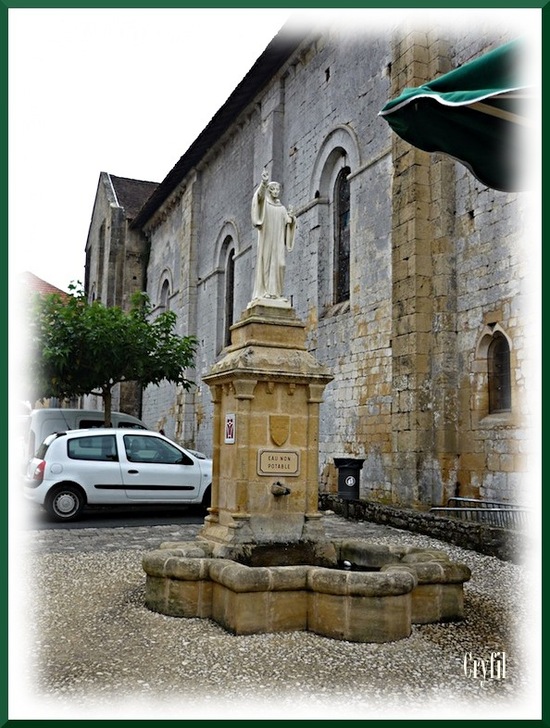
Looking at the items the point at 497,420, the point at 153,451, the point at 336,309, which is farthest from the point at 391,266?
the point at 153,451

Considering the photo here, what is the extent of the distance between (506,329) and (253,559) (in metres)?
5.55

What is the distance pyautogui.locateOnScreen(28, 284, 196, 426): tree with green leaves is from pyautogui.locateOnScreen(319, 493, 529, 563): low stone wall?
643 cm

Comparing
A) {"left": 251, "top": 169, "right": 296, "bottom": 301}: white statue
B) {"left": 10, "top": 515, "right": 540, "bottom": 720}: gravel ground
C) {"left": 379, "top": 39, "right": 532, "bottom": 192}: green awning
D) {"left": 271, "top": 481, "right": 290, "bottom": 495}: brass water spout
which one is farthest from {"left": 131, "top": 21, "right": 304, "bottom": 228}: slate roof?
{"left": 10, "top": 515, "right": 540, "bottom": 720}: gravel ground

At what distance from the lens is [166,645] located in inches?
183

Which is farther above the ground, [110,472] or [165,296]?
[165,296]

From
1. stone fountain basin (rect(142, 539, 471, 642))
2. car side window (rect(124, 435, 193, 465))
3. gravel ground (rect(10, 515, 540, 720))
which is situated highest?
car side window (rect(124, 435, 193, 465))

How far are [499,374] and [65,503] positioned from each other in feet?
22.6

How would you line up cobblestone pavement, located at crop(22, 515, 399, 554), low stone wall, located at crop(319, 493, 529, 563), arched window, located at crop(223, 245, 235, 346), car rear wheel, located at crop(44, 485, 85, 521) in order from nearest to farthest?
low stone wall, located at crop(319, 493, 529, 563) < cobblestone pavement, located at crop(22, 515, 399, 554) < car rear wheel, located at crop(44, 485, 85, 521) < arched window, located at crop(223, 245, 235, 346)

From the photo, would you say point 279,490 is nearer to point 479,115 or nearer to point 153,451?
point 479,115

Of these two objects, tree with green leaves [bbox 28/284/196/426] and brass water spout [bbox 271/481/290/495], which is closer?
brass water spout [bbox 271/481/290/495]

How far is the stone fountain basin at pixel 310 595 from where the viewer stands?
4.82 meters

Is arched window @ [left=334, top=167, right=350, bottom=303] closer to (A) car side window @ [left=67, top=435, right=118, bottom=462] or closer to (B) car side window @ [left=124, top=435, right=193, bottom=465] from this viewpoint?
(B) car side window @ [left=124, top=435, right=193, bottom=465]

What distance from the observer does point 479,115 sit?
12.8 feet

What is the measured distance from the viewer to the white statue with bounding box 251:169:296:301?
6840mm
